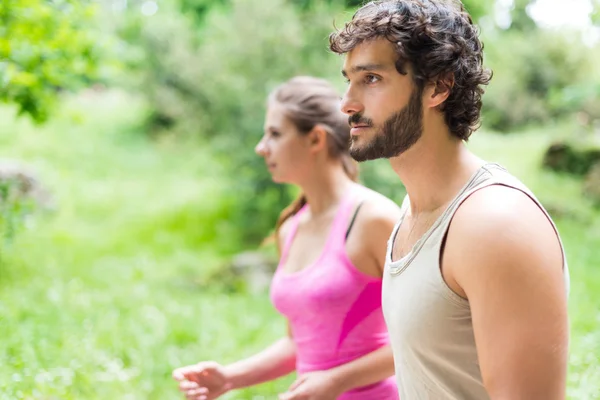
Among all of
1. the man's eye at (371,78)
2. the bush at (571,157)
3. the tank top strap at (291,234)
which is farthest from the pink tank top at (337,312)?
the bush at (571,157)

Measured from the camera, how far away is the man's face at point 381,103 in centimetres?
141

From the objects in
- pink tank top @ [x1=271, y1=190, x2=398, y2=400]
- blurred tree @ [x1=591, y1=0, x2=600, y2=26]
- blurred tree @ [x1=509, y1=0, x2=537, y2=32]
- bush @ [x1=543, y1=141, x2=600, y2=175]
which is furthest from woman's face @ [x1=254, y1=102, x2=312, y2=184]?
blurred tree @ [x1=509, y1=0, x2=537, y2=32]

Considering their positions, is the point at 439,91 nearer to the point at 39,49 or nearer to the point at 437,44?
the point at 437,44

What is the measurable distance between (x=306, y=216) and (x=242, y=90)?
5.82m

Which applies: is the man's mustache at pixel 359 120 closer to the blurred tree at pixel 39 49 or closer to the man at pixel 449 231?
the man at pixel 449 231

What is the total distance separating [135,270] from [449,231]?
6.34 meters

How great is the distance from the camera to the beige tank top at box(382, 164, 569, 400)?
129cm

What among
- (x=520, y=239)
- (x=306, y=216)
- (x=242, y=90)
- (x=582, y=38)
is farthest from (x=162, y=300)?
(x=582, y=38)

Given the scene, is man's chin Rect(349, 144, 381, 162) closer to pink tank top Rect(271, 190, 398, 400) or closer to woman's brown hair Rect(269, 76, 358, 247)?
pink tank top Rect(271, 190, 398, 400)

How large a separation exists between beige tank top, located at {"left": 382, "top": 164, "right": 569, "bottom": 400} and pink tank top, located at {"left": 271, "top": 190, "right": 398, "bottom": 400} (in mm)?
639

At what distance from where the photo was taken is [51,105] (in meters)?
4.11

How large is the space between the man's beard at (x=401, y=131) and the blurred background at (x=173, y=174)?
0.49m

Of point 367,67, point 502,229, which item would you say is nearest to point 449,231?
point 502,229

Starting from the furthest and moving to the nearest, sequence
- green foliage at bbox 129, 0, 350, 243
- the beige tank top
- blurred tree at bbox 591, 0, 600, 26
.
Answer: green foliage at bbox 129, 0, 350, 243
blurred tree at bbox 591, 0, 600, 26
the beige tank top
